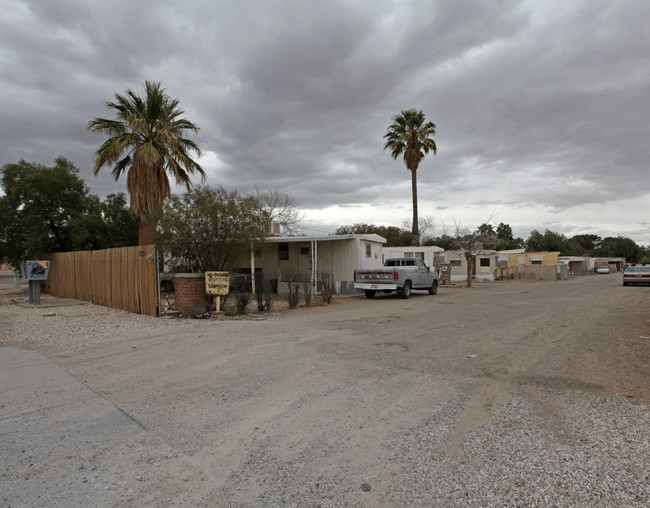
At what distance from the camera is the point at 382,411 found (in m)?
4.48

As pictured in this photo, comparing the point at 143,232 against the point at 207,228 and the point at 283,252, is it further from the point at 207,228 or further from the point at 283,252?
the point at 283,252

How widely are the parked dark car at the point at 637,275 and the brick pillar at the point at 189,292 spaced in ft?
93.6

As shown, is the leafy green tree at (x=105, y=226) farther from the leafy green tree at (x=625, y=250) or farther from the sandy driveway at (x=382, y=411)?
the leafy green tree at (x=625, y=250)

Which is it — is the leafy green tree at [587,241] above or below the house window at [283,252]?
above

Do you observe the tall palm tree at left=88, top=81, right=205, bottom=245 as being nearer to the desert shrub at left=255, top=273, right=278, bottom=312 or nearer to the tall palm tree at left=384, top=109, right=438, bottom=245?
the desert shrub at left=255, top=273, right=278, bottom=312

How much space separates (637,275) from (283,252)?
23.5 metres

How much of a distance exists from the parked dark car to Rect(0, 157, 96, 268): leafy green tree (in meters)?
32.7

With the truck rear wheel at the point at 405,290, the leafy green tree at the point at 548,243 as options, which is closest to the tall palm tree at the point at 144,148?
Result: the truck rear wheel at the point at 405,290

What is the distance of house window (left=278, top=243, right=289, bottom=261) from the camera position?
74.5 feet

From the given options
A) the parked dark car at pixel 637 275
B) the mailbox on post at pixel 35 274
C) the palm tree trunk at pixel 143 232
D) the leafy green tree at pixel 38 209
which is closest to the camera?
the mailbox on post at pixel 35 274

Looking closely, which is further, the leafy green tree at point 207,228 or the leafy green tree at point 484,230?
the leafy green tree at point 484,230

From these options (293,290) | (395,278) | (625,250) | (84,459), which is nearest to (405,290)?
(395,278)

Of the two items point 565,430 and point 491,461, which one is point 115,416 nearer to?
point 491,461

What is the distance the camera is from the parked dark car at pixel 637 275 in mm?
28141
